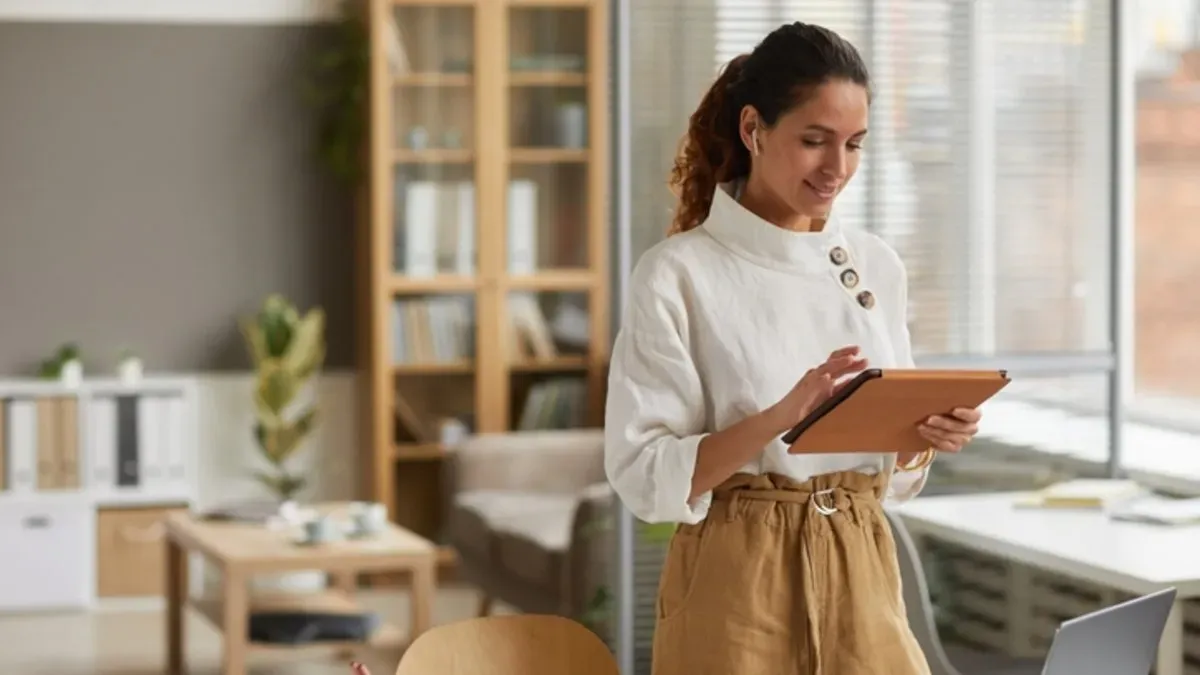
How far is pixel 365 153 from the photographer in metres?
7.20

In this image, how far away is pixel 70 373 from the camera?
6895mm

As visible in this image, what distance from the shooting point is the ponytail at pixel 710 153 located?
213cm

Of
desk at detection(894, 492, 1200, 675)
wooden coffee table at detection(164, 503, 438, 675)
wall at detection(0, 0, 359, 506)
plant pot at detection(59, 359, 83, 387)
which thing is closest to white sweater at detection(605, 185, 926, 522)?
desk at detection(894, 492, 1200, 675)

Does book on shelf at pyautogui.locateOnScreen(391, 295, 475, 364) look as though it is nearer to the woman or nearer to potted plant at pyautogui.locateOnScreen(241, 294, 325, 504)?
potted plant at pyautogui.locateOnScreen(241, 294, 325, 504)

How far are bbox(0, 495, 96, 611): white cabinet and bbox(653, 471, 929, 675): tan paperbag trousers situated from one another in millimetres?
5131

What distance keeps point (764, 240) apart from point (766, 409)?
0.66 ft

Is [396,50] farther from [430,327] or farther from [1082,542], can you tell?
[1082,542]

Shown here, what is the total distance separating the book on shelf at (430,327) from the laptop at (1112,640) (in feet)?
15.8

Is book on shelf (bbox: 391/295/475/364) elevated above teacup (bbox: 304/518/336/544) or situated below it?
above

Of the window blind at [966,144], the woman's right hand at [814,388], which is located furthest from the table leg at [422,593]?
the woman's right hand at [814,388]

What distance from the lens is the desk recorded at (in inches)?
118

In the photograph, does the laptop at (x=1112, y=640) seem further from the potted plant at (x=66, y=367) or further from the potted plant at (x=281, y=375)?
the potted plant at (x=66, y=367)

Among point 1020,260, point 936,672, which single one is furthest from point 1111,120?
point 936,672

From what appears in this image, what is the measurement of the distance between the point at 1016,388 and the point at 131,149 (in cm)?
414
